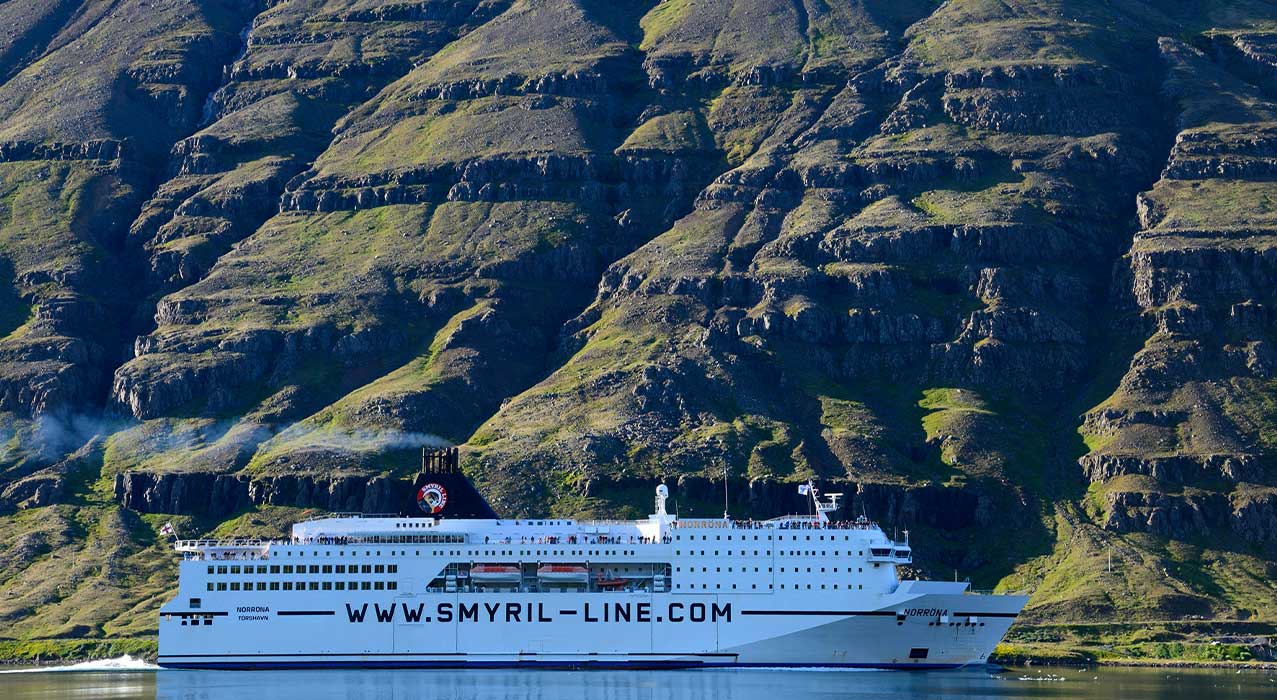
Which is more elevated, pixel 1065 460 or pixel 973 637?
pixel 1065 460

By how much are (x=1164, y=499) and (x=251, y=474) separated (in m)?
84.8

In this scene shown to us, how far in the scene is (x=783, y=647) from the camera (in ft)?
429

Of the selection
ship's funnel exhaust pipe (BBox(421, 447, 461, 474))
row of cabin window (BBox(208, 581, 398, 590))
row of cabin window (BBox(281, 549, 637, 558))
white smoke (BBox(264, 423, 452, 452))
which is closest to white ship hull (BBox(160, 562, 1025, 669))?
row of cabin window (BBox(208, 581, 398, 590))

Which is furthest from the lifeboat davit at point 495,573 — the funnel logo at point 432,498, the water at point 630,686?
the water at point 630,686

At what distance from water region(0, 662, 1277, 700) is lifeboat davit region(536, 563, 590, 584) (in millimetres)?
5964

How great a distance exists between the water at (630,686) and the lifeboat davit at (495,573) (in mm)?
5843

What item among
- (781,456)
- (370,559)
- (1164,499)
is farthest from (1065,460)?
(370,559)

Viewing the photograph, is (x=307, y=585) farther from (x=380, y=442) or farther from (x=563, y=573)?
(x=380, y=442)

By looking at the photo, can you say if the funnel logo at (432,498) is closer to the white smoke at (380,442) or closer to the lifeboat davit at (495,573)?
the lifeboat davit at (495,573)

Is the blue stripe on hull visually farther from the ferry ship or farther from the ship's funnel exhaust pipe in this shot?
the ship's funnel exhaust pipe

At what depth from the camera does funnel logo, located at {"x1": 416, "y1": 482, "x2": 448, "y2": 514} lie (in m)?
136

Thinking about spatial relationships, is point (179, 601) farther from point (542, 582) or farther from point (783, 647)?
point (783, 647)

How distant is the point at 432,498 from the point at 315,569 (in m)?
9.15

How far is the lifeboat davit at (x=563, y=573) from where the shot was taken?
132 metres
